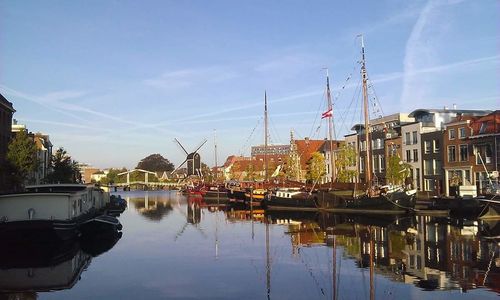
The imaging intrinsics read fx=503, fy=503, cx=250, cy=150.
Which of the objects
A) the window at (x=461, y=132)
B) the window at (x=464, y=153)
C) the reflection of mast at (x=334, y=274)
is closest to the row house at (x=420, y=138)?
the window at (x=461, y=132)

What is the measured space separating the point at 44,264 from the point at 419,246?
804 inches

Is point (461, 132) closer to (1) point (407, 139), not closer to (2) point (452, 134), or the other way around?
(2) point (452, 134)

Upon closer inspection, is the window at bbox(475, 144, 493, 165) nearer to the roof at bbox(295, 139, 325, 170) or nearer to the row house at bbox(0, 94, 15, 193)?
the row house at bbox(0, 94, 15, 193)

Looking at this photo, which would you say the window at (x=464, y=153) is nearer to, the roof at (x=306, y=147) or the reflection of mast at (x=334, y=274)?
the reflection of mast at (x=334, y=274)

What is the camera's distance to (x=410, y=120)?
8875 cm

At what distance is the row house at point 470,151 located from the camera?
6225 centimetres

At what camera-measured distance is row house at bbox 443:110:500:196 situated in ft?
204

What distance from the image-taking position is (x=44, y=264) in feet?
80.0

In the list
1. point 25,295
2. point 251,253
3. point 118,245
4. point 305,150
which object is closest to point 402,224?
point 251,253

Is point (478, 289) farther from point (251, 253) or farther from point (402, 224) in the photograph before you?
point (402, 224)

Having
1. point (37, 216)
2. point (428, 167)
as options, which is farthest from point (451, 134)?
point (37, 216)

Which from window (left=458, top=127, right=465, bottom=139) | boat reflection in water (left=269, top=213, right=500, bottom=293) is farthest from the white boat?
window (left=458, top=127, right=465, bottom=139)

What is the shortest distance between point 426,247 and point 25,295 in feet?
69.3

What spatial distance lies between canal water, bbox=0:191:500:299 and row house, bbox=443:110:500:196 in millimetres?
25894
